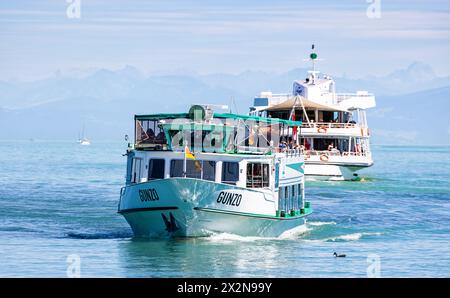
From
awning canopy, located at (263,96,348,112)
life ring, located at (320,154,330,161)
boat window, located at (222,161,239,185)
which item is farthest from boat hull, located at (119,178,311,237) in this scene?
awning canopy, located at (263,96,348,112)

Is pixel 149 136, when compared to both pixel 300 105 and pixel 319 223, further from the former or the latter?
pixel 300 105

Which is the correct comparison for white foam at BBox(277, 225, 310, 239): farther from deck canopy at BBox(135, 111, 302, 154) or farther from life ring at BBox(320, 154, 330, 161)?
life ring at BBox(320, 154, 330, 161)

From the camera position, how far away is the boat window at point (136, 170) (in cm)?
4456

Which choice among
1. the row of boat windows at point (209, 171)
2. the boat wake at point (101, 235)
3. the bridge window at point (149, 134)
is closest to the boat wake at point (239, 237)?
the row of boat windows at point (209, 171)

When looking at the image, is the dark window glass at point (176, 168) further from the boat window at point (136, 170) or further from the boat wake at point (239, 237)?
the boat wake at point (239, 237)

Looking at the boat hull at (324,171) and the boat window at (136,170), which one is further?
the boat hull at (324,171)

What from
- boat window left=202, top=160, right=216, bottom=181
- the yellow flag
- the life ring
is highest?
the life ring

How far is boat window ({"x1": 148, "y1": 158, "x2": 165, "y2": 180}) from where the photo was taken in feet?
143

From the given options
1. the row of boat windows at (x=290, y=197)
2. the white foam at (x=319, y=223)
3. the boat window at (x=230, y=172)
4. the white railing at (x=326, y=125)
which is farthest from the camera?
the white railing at (x=326, y=125)

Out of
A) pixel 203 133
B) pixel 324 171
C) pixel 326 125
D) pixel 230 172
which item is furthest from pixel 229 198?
pixel 326 125

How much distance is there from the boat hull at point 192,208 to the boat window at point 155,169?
0.94 metres

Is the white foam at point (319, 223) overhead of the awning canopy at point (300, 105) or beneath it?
beneath

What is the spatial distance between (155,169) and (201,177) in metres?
1.99

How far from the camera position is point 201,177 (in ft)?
142
